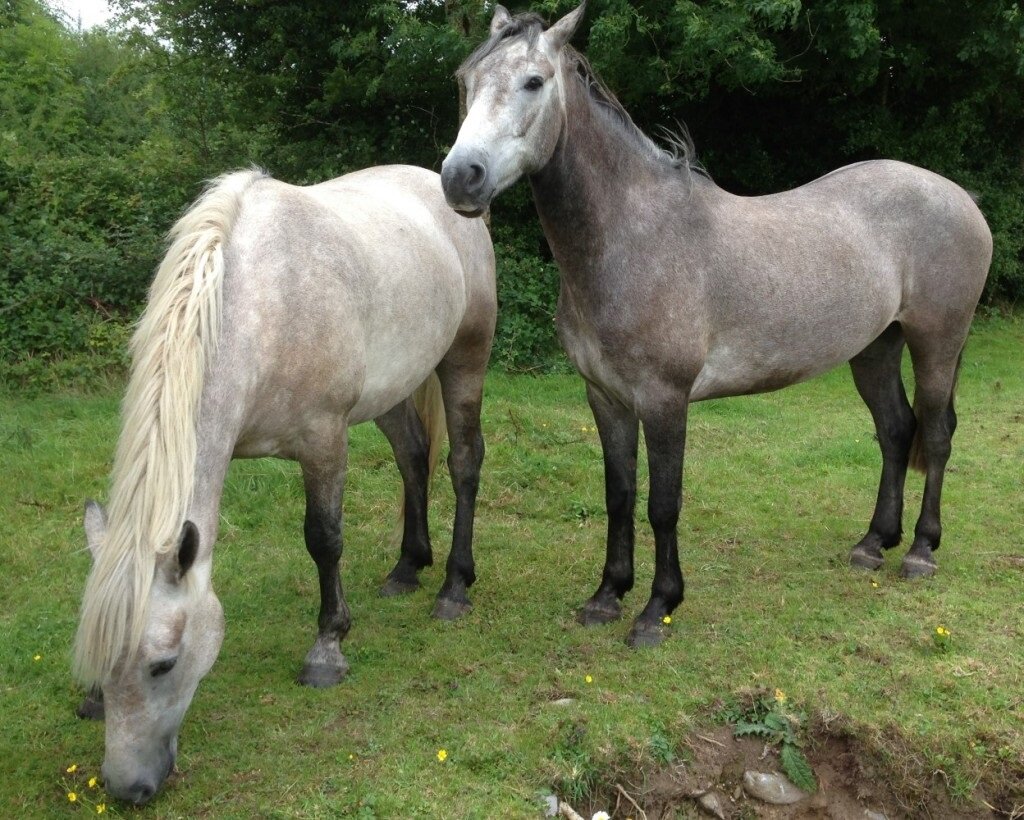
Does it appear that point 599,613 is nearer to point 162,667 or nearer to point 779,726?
point 779,726

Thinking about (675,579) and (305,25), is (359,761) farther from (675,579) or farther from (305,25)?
(305,25)

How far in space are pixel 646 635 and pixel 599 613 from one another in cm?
32

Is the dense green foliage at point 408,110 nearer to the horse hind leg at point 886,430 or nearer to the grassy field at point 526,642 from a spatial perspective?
the grassy field at point 526,642

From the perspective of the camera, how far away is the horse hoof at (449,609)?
14.2ft

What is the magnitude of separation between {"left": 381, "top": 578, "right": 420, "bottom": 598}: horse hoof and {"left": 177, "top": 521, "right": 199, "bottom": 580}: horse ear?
2.09 metres

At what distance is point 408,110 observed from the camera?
426 inches

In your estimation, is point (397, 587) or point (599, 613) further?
point (397, 587)

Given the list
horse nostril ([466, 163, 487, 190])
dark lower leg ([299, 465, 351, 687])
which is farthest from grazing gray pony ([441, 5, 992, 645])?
dark lower leg ([299, 465, 351, 687])

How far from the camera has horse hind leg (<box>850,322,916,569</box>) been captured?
190 inches

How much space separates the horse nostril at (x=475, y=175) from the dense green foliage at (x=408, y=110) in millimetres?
5092

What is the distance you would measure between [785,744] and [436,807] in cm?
132

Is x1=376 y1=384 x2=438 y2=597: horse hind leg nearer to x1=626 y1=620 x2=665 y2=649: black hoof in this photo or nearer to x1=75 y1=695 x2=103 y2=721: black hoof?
x1=626 y1=620 x2=665 y2=649: black hoof

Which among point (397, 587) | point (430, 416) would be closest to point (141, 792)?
point (397, 587)

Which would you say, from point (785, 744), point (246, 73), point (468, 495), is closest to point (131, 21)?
point (246, 73)
